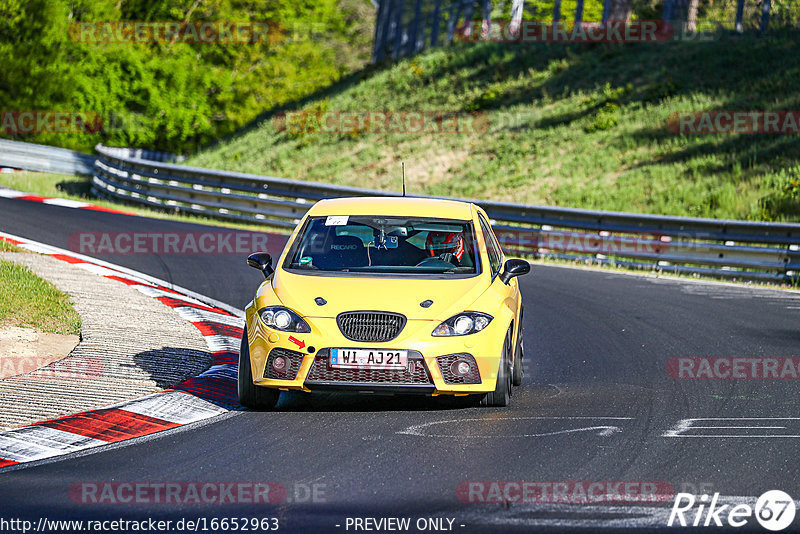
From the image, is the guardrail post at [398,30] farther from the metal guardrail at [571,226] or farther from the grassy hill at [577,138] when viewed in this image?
the metal guardrail at [571,226]

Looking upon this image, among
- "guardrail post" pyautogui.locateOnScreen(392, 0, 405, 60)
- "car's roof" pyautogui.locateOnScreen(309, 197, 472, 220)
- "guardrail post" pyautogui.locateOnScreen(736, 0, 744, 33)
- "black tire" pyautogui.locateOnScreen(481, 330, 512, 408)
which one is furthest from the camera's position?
"guardrail post" pyautogui.locateOnScreen(392, 0, 405, 60)

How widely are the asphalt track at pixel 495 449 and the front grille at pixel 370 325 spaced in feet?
1.94

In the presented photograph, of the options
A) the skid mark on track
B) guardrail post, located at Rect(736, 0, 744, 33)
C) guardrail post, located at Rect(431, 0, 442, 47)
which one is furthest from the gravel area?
guardrail post, located at Rect(431, 0, 442, 47)

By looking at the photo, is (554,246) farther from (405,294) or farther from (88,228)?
(405,294)

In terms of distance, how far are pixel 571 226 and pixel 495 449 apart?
14557 mm

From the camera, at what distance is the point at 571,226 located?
69.9 ft

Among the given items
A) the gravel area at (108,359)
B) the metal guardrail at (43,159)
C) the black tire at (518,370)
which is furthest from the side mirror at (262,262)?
the metal guardrail at (43,159)

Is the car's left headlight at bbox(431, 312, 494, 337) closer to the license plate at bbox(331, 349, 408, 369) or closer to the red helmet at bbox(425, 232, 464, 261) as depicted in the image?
the license plate at bbox(331, 349, 408, 369)

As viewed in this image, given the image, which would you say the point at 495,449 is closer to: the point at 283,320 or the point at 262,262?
the point at 283,320

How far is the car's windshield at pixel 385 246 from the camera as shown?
889 centimetres

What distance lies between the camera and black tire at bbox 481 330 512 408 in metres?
8.31

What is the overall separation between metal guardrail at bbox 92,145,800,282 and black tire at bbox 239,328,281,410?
11824 mm

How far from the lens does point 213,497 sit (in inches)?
233

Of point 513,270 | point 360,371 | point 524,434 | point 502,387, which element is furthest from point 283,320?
point 513,270
